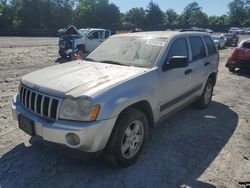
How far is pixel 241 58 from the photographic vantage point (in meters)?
12.1

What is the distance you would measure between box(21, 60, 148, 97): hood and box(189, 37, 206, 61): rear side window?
1.89 metres

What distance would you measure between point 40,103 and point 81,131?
0.74 metres

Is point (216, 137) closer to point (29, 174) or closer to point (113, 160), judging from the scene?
point (113, 160)

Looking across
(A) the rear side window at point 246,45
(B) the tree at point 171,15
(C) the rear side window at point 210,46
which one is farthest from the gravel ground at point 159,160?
(B) the tree at point 171,15

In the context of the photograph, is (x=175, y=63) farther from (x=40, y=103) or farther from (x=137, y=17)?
(x=137, y=17)

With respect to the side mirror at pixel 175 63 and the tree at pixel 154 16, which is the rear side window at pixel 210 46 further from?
the tree at pixel 154 16

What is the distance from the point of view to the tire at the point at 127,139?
3713mm

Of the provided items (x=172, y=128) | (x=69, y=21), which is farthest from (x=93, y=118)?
(x=69, y=21)

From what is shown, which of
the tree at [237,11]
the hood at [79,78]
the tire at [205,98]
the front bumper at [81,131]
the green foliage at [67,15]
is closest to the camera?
the front bumper at [81,131]

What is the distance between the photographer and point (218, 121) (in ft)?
19.9

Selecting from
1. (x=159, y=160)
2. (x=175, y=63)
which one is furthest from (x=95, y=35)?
(x=159, y=160)

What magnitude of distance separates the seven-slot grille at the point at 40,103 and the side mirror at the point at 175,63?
6.07 feet

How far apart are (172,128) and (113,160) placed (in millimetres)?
1979

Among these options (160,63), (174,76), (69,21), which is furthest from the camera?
(69,21)
